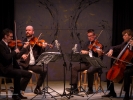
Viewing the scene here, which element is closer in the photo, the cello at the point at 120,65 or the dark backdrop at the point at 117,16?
the cello at the point at 120,65

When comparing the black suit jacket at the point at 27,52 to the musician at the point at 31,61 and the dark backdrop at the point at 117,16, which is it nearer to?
the musician at the point at 31,61

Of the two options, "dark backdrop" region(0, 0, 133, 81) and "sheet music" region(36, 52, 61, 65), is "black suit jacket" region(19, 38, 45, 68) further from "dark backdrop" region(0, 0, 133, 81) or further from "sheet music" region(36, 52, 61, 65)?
"dark backdrop" region(0, 0, 133, 81)

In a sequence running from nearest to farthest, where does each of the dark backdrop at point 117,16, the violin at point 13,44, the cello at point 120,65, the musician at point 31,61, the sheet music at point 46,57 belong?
the sheet music at point 46,57 → the cello at point 120,65 → the violin at point 13,44 → the musician at point 31,61 → the dark backdrop at point 117,16

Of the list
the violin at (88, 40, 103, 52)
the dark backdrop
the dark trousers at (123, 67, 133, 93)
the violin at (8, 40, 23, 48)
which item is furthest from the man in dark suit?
the dark backdrop

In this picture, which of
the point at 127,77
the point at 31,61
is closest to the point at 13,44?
the point at 31,61

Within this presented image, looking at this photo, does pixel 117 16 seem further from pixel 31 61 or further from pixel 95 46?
pixel 31 61

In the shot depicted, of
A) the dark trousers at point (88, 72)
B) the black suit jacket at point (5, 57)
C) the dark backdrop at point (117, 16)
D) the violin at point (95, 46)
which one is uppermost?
the dark backdrop at point (117, 16)

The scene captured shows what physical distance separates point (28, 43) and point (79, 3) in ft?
8.96

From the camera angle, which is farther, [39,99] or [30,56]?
[30,56]

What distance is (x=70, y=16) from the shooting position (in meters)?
7.68

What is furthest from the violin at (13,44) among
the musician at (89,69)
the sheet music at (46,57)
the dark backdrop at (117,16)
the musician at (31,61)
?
the dark backdrop at (117,16)

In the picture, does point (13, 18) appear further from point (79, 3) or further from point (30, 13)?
point (79, 3)

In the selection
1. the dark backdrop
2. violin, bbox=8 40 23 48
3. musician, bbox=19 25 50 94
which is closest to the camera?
violin, bbox=8 40 23 48

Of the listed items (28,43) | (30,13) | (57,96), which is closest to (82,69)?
(57,96)
